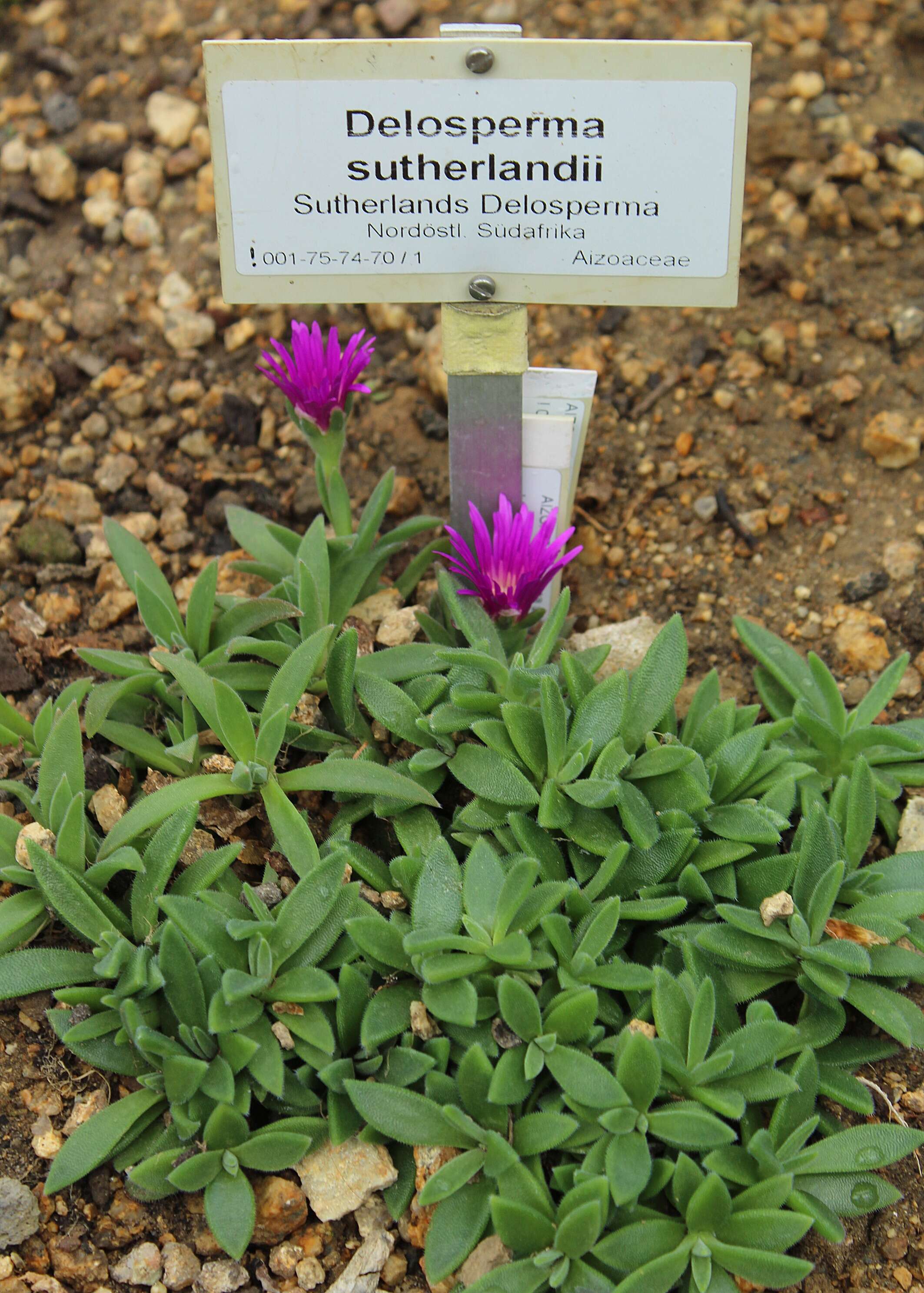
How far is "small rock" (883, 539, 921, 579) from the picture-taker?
87.0 inches

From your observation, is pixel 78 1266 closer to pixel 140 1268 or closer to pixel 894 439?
pixel 140 1268

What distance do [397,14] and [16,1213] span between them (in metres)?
2.72

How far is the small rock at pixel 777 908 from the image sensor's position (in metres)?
1.51

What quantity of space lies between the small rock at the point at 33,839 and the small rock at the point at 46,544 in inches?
32.5

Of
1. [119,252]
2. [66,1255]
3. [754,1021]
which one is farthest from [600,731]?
[119,252]

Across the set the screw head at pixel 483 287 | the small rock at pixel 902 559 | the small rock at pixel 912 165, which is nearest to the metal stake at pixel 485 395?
the screw head at pixel 483 287

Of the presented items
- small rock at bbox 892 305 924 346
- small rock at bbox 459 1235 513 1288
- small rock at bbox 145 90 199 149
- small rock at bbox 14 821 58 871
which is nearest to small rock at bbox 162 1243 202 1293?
small rock at bbox 459 1235 513 1288

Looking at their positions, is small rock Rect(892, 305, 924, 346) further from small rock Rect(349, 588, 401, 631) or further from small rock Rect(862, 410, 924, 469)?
small rock Rect(349, 588, 401, 631)

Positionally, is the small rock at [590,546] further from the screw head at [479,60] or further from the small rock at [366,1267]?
the small rock at [366,1267]

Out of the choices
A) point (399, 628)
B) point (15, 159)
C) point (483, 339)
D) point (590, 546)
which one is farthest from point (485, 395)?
point (15, 159)

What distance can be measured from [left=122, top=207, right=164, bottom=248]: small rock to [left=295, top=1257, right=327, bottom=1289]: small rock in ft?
7.27

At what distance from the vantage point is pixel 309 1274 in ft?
4.69

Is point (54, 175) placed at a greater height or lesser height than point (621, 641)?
greater

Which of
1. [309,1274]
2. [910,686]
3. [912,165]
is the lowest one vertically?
[309,1274]
